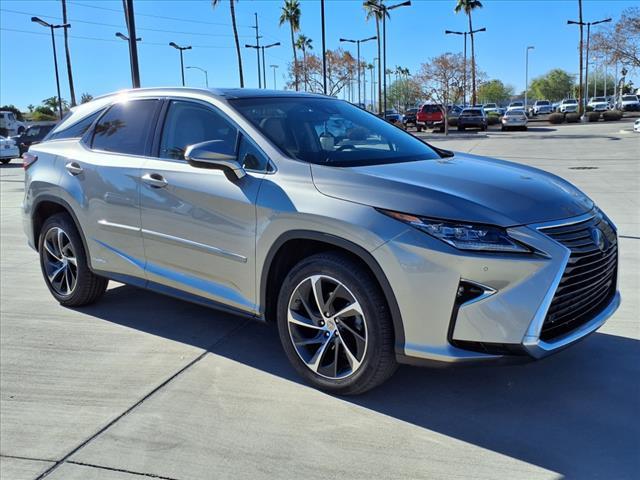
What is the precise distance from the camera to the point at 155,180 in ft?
13.3

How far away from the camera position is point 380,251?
2.97 metres

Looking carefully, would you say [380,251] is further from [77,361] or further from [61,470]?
[77,361]

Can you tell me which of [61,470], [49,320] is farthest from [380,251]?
[49,320]

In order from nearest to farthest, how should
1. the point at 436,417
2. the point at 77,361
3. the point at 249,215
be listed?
the point at 436,417, the point at 249,215, the point at 77,361

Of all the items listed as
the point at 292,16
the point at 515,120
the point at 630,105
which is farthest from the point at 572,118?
the point at 292,16

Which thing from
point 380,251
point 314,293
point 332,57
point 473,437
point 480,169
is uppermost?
point 332,57

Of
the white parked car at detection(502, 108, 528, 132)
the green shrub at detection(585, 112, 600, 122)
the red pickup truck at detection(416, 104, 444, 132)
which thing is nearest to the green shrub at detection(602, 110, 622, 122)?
the green shrub at detection(585, 112, 600, 122)

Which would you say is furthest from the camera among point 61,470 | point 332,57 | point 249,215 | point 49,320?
point 332,57

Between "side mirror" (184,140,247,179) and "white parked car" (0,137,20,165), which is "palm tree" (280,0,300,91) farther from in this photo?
"side mirror" (184,140,247,179)

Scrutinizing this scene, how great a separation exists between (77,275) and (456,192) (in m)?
3.34

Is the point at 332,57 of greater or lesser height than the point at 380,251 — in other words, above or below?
above

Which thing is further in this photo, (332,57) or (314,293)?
(332,57)

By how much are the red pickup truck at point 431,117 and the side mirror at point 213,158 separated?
37.6 m

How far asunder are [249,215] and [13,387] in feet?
6.01
